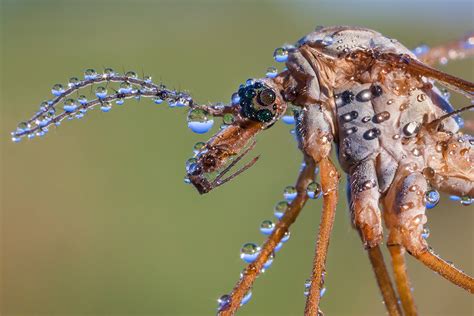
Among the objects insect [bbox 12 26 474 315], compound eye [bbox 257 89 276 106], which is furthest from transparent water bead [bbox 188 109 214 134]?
compound eye [bbox 257 89 276 106]

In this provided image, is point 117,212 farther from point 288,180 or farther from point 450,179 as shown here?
point 450,179

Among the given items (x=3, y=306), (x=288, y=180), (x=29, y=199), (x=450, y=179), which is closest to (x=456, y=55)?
(x=450, y=179)

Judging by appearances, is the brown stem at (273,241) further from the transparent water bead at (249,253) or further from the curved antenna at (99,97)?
the curved antenna at (99,97)

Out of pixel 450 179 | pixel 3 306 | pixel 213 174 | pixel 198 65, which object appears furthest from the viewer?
pixel 198 65

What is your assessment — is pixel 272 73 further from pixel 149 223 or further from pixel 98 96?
pixel 149 223

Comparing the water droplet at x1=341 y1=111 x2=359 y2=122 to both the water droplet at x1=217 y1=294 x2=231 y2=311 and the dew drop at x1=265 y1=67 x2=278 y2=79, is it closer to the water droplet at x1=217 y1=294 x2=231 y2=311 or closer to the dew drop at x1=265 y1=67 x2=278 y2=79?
the dew drop at x1=265 y1=67 x2=278 y2=79

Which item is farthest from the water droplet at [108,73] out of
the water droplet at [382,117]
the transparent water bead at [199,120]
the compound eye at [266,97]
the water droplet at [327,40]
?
the water droplet at [382,117]
